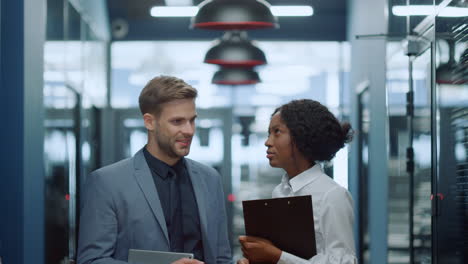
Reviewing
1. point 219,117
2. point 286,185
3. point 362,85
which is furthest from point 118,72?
point 286,185

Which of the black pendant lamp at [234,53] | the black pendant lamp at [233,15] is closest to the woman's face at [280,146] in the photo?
the black pendant lamp at [233,15]

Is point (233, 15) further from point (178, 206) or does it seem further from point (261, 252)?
point (261, 252)

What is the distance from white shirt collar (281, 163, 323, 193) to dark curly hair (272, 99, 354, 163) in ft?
Answer: 0.14

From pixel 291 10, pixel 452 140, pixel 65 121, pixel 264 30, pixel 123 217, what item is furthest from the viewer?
pixel 264 30

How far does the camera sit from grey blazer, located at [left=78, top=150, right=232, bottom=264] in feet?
8.10

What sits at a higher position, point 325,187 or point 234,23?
point 234,23

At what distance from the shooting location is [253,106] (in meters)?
9.81

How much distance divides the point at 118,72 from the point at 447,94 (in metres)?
6.59

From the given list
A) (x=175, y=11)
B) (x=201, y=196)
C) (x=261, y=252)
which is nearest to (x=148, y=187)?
(x=201, y=196)

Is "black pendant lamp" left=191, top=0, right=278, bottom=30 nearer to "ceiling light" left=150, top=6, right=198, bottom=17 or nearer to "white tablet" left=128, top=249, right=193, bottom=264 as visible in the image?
"white tablet" left=128, top=249, right=193, bottom=264

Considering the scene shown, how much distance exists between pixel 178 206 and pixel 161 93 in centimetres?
38

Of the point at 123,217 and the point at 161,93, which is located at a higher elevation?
the point at 161,93

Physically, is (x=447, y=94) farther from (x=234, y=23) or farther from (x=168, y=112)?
(x=168, y=112)

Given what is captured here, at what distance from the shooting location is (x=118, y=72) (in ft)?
32.4
